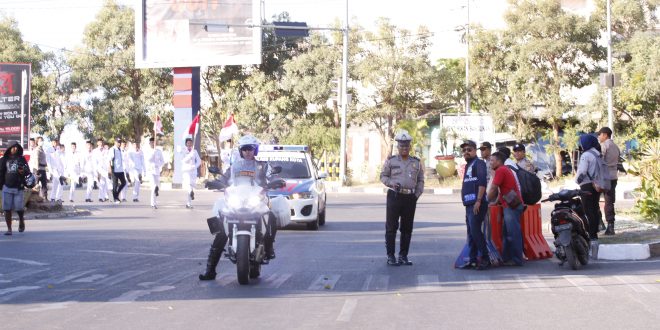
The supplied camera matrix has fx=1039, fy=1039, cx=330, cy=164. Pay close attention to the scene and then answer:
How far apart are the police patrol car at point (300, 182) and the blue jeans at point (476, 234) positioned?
675 centimetres

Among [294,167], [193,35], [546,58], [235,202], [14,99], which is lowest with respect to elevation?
[235,202]

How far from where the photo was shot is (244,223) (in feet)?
37.3

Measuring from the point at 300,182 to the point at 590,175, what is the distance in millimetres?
6179

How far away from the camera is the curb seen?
14.8 metres

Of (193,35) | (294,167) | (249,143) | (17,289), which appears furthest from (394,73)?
(17,289)

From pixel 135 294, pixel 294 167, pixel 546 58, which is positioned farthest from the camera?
pixel 546 58

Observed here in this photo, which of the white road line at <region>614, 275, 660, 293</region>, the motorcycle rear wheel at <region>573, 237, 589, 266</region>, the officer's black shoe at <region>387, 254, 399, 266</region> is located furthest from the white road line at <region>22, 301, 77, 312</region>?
the motorcycle rear wheel at <region>573, 237, 589, 266</region>

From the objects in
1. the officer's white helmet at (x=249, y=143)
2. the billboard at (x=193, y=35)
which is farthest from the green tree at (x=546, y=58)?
the officer's white helmet at (x=249, y=143)

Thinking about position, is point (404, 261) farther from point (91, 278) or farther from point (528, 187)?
point (91, 278)

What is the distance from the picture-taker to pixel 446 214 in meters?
26.3

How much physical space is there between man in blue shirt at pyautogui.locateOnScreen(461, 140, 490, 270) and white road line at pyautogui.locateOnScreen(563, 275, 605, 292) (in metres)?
1.27

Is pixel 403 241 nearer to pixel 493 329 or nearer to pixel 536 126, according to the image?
pixel 493 329

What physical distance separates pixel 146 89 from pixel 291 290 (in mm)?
48899

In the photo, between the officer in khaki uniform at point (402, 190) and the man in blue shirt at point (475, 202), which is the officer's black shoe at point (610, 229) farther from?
the officer in khaki uniform at point (402, 190)
